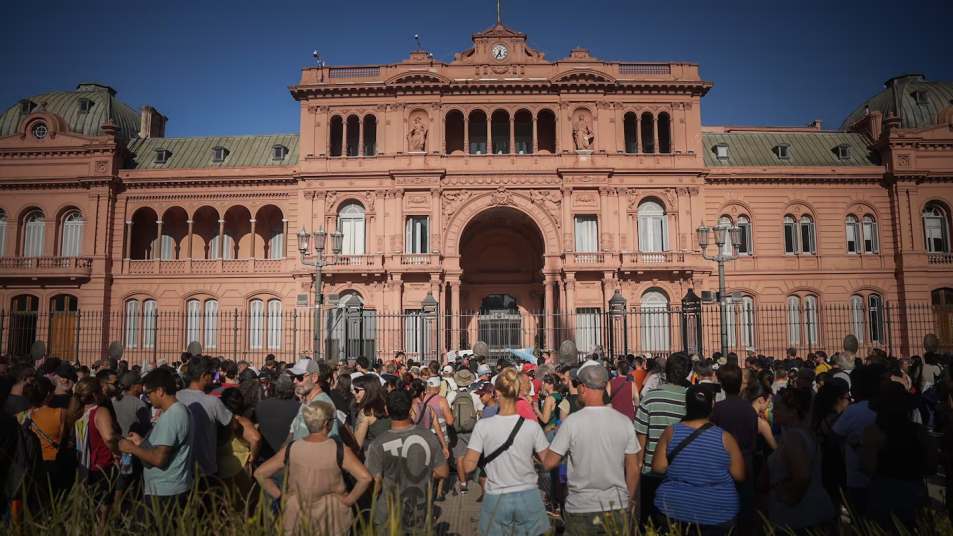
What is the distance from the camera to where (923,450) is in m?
5.28

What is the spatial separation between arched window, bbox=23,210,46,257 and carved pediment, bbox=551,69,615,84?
2817cm

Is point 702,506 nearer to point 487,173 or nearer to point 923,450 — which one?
point 923,450

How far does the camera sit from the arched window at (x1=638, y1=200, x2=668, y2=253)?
31.1 metres

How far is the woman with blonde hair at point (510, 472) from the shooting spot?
5.13m

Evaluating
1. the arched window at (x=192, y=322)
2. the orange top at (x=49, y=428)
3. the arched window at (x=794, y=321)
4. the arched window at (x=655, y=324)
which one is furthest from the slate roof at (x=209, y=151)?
the orange top at (x=49, y=428)

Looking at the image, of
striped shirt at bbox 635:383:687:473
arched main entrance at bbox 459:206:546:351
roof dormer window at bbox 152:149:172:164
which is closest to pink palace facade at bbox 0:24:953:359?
arched main entrance at bbox 459:206:546:351

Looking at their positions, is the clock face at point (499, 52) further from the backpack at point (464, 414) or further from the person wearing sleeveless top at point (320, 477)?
the person wearing sleeveless top at point (320, 477)

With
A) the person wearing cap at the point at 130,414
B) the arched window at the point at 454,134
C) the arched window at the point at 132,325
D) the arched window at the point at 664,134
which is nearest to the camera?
the person wearing cap at the point at 130,414

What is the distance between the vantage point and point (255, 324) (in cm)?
3262

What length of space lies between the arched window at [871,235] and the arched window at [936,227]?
7.85 feet

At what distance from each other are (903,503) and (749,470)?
57.4 inches

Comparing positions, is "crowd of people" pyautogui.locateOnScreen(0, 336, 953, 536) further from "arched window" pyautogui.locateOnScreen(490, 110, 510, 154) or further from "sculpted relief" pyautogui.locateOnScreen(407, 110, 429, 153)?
"arched window" pyautogui.locateOnScreen(490, 110, 510, 154)

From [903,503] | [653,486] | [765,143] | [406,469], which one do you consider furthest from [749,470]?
[765,143]

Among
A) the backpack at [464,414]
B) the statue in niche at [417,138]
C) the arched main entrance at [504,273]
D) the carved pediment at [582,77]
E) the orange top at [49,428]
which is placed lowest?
the backpack at [464,414]
